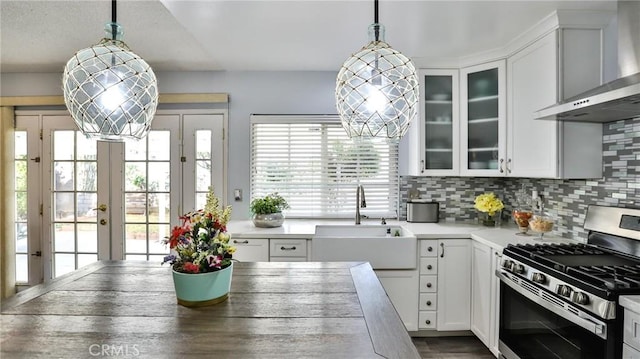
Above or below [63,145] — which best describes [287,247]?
below

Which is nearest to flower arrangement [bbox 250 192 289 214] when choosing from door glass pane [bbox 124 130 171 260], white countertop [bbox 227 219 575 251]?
white countertop [bbox 227 219 575 251]

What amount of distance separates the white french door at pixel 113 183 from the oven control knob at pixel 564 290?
2.68 m

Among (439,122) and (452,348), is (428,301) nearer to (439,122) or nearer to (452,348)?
(452,348)

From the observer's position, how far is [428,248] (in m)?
2.55

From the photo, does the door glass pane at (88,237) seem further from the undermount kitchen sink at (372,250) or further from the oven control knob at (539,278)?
the oven control knob at (539,278)

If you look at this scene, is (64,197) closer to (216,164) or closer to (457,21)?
(216,164)

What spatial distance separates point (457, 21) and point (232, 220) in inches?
98.3

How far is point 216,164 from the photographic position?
3.20 metres

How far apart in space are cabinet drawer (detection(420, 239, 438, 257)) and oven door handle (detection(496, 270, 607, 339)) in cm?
59

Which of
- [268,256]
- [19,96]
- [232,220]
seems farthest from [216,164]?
[19,96]

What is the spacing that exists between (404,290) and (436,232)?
1.69ft

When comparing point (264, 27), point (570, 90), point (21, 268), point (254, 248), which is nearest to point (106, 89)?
point (264, 27)

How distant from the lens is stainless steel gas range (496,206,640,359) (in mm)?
1320

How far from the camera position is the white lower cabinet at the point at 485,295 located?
222 cm
